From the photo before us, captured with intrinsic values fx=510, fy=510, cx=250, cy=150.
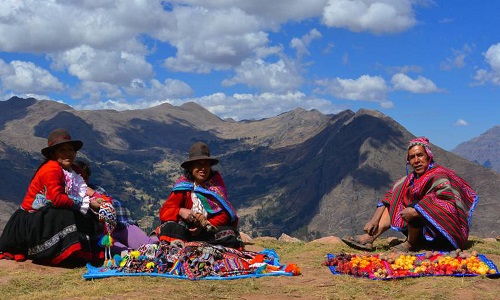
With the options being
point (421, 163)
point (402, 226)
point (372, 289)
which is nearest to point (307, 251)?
point (402, 226)

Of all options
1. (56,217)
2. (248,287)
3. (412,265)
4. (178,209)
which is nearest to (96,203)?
(56,217)

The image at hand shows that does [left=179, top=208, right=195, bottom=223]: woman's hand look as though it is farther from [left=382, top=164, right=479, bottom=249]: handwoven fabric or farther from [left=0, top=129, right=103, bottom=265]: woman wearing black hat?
[left=382, top=164, right=479, bottom=249]: handwoven fabric

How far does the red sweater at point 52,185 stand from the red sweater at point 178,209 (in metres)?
1.60

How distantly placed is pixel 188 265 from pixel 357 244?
4197 mm

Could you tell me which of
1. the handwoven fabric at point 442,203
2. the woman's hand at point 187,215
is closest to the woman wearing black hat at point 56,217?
the woman's hand at point 187,215

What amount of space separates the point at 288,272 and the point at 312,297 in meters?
1.46

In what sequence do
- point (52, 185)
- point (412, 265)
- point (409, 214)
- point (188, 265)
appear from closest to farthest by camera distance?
point (188, 265), point (412, 265), point (52, 185), point (409, 214)

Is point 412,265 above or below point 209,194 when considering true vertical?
below

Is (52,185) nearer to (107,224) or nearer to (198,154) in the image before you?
(107,224)

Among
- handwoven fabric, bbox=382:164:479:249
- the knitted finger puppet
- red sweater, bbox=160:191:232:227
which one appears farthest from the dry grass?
handwoven fabric, bbox=382:164:479:249

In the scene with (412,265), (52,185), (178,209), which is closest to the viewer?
(412,265)

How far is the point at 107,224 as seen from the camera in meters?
8.98

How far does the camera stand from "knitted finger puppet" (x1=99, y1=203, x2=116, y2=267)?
873 centimetres

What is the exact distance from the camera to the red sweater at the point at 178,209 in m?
9.05
